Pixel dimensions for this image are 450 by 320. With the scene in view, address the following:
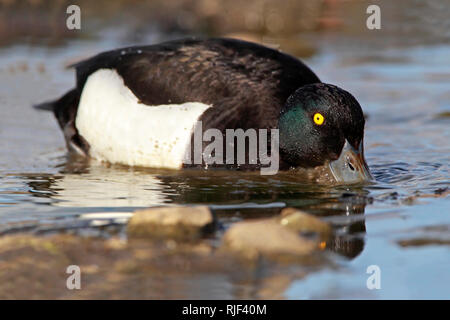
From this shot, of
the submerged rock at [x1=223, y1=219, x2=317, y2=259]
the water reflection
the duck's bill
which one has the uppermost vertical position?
the duck's bill

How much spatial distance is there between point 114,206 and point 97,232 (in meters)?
0.62

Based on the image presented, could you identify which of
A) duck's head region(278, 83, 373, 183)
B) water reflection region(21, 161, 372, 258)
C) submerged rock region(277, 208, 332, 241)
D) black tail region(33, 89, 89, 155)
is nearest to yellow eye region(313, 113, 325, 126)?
duck's head region(278, 83, 373, 183)

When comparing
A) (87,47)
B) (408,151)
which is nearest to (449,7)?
(87,47)

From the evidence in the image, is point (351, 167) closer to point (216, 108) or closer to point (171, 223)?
point (216, 108)

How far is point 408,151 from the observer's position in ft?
23.2

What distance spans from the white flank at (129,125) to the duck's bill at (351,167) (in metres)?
1.17

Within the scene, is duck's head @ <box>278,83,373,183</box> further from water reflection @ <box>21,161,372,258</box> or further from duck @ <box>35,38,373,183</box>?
water reflection @ <box>21,161,372,258</box>

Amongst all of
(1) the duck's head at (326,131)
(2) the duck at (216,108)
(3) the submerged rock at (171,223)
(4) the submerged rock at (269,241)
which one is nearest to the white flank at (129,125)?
(2) the duck at (216,108)

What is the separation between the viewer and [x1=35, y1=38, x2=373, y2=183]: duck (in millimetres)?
6066

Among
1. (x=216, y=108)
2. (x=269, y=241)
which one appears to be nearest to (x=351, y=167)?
(x=216, y=108)

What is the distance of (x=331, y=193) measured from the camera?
19.0 ft

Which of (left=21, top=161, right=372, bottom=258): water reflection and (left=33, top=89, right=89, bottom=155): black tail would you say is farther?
(left=33, top=89, right=89, bottom=155): black tail

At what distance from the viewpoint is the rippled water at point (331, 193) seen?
13.7 ft
